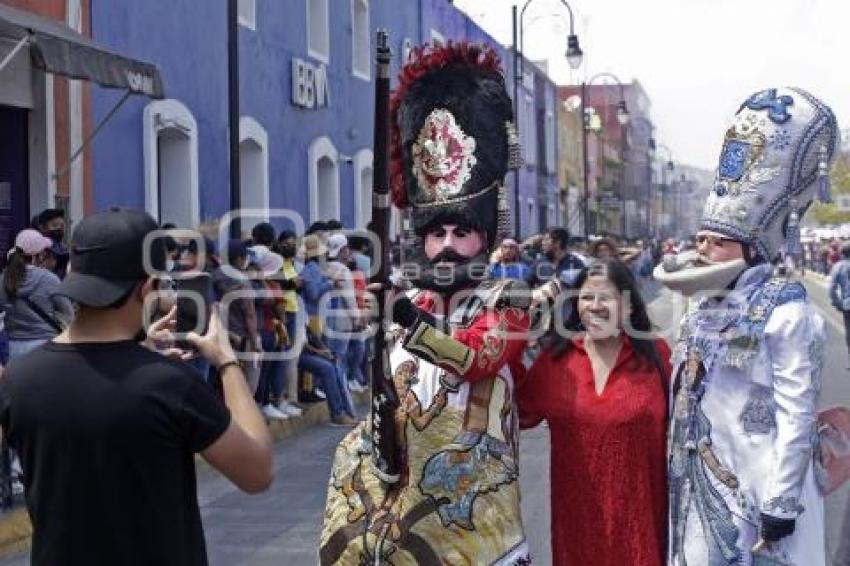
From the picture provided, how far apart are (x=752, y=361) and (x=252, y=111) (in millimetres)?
12914

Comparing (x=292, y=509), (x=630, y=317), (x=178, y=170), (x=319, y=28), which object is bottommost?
(x=292, y=509)

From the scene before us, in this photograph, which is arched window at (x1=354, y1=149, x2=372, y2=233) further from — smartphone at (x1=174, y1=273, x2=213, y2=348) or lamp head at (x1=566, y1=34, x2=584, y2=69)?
smartphone at (x1=174, y1=273, x2=213, y2=348)

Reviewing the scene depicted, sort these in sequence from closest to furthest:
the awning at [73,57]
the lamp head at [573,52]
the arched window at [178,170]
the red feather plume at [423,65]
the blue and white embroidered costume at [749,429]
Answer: the blue and white embroidered costume at [749,429]
the red feather plume at [423,65]
the awning at [73,57]
the arched window at [178,170]
the lamp head at [573,52]

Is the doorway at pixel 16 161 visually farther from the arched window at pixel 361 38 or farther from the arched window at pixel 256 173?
the arched window at pixel 361 38

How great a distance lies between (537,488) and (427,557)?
4.35 metres

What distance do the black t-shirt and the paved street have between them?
12.4ft

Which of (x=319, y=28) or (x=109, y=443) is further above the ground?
(x=319, y=28)

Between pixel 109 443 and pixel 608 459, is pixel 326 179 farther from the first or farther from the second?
pixel 109 443

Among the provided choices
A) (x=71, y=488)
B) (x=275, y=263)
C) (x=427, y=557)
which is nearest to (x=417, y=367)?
(x=427, y=557)

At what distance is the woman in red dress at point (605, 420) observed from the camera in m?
4.20

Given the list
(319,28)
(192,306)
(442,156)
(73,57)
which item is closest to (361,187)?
(319,28)

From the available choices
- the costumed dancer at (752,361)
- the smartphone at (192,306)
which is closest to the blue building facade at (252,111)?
the costumed dancer at (752,361)

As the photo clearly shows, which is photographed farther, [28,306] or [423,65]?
[28,306]

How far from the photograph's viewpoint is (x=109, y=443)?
279 cm
